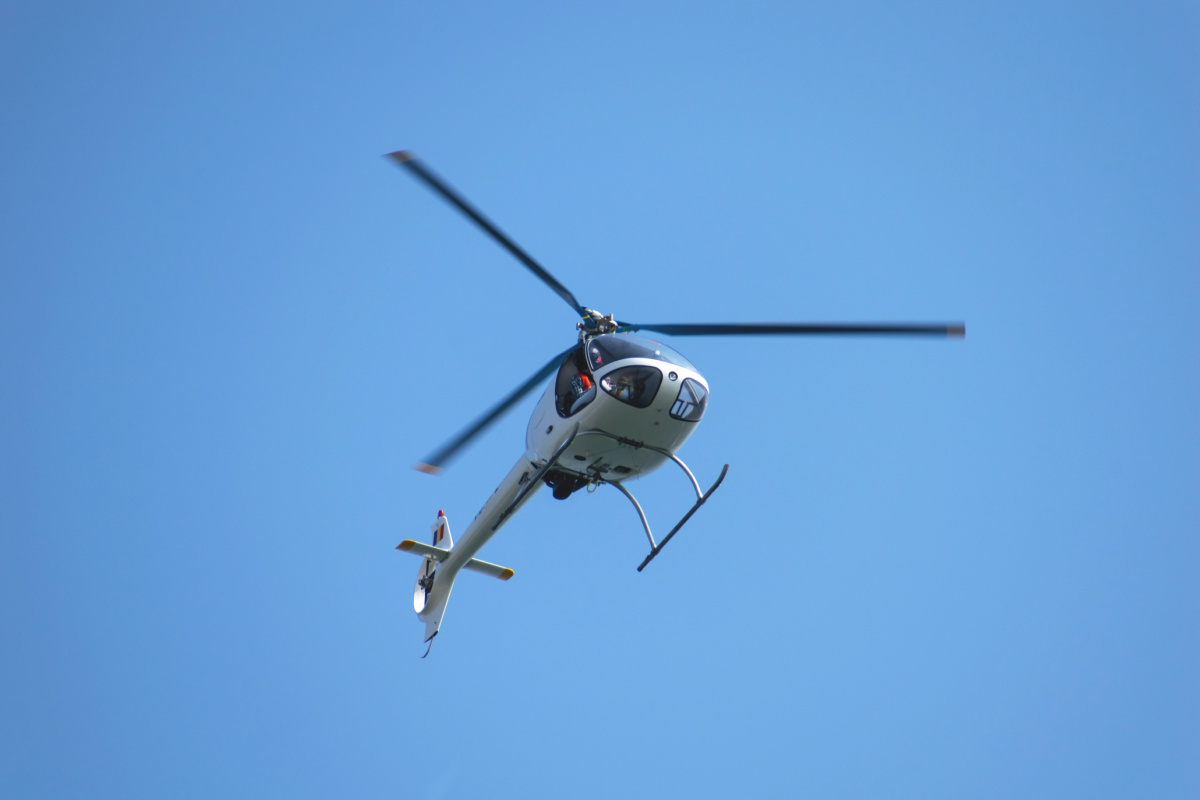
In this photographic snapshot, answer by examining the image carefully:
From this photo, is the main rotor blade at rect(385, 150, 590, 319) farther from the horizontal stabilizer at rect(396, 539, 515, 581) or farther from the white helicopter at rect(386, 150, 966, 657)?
the horizontal stabilizer at rect(396, 539, 515, 581)

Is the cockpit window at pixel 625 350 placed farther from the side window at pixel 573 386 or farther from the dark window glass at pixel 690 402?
the dark window glass at pixel 690 402

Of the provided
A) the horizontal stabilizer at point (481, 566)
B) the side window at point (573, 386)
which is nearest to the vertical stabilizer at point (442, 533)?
the horizontal stabilizer at point (481, 566)

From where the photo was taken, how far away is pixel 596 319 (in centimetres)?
1238

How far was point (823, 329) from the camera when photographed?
11.0 meters

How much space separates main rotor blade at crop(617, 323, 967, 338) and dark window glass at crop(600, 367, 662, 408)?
0.81 metres

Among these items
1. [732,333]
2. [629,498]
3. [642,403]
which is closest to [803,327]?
[732,333]

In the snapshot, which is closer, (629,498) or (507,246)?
(507,246)

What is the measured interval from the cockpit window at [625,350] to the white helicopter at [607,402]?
14 mm

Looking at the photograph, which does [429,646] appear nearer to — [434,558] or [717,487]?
[434,558]

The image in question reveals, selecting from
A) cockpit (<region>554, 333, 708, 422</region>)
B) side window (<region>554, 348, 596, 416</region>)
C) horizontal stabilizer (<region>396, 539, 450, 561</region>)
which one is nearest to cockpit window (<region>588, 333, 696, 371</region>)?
cockpit (<region>554, 333, 708, 422</region>)

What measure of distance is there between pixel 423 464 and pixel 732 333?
4.42 m

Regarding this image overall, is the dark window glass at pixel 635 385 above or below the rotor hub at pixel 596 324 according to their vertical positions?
below

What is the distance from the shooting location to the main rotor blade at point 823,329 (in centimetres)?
1058

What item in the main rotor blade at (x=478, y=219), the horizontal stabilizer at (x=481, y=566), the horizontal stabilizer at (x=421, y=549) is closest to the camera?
the main rotor blade at (x=478, y=219)
